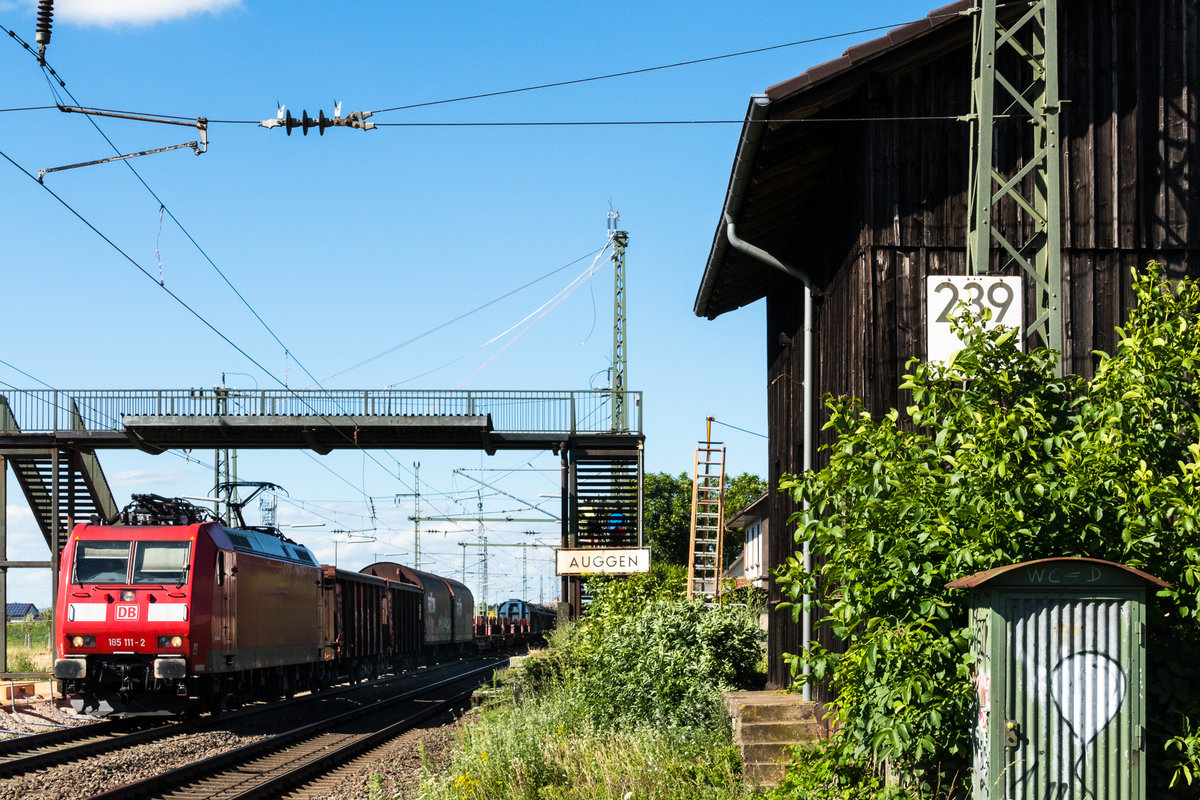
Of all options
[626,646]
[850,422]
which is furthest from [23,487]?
[850,422]

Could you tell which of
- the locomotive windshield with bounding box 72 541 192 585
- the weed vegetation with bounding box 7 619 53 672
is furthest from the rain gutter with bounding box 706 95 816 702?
the weed vegetation with bounding box 7 619 53 672

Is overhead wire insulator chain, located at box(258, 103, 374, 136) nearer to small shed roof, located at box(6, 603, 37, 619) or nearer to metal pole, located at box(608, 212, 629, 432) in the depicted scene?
metal pole, located at box(608, 212, 629, 432)

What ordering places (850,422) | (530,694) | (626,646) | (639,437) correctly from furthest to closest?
(639,437)
(530,694)
(626,646)
(850,422)

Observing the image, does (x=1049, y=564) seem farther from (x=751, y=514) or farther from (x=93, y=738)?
(x=751, y=514)

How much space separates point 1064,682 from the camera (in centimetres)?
704

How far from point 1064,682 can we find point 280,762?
11.8 metres

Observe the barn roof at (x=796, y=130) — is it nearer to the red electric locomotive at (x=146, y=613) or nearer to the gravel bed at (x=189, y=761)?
the gravel bed at (x=189, y=761)

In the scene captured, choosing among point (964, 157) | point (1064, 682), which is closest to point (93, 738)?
point (964, 157)

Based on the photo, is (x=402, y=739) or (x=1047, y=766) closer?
(x=1047, y=766)

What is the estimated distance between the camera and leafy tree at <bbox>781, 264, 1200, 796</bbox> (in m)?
7.18

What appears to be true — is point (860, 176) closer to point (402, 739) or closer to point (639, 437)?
point (402, 739)

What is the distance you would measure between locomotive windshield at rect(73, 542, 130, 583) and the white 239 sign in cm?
1443

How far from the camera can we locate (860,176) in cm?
1126

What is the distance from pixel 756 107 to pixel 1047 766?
6.07 metres
